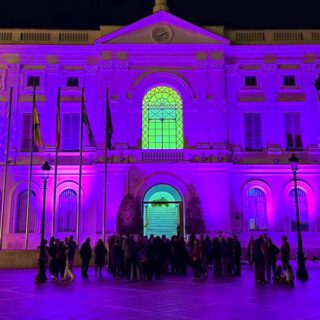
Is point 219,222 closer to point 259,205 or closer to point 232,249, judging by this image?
point 259,205

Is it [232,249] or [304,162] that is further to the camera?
[304,162]

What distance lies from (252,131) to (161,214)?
935 centimetres

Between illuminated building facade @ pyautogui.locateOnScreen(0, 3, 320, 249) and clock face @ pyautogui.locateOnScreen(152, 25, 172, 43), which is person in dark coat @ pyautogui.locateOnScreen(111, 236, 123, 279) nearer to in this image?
illuminated building facade @ pyautogui.locateOnScreen(0, 3, 320, 249)

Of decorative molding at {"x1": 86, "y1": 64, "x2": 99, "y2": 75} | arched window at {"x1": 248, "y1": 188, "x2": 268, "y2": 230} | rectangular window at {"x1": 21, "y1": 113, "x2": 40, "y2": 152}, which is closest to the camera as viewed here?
arched window at {"x1": 248, "y1": 188, "x2": 268, "y2": 230}

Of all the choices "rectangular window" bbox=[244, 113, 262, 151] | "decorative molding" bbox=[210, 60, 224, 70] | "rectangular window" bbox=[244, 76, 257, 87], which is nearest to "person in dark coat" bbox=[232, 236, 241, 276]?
"rectangular window" bbox=[244, 113, 262, 151]

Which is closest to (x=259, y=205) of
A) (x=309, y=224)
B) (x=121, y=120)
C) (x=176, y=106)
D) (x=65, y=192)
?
(x=309, y=224)

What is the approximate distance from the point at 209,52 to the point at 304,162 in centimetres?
1074

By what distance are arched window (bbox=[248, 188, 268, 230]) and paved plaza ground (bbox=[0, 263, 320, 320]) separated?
13.2 m

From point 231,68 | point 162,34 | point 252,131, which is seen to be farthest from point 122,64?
point 252,131

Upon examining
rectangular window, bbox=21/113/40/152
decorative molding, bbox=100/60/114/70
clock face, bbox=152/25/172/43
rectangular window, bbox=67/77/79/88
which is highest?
clock face, bbox=152/25/172/43

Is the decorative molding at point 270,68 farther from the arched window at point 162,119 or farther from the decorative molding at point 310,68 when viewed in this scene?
the arched window at point 162,119

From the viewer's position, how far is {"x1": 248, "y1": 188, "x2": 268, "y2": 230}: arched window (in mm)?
30422

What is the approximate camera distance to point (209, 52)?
3156 cm

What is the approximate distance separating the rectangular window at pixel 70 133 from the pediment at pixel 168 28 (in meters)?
6.08
